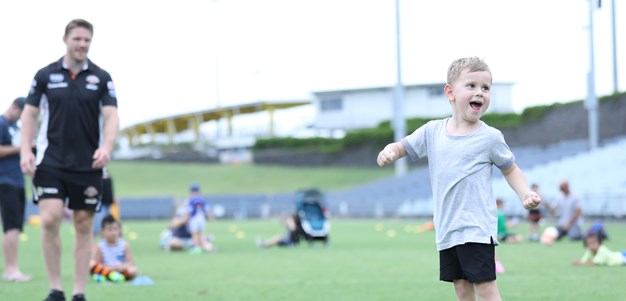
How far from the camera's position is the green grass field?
8844 millimetres

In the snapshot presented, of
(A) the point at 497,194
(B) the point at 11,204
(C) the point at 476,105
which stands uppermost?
(C) the point at 476,105

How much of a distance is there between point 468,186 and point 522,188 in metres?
0.29

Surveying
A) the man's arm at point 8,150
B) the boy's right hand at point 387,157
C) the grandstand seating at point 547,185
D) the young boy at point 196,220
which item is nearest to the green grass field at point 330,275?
the young boy at point 196,220

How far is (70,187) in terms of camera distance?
752 centimetres

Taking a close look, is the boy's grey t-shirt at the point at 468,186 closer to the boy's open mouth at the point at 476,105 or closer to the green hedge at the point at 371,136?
the boy's open mouth at the point at 476,105

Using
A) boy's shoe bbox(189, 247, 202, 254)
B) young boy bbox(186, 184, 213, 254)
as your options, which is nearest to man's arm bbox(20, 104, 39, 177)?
boy's shoe bbox(189, 247, 202, 254)

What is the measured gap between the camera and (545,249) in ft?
53.5

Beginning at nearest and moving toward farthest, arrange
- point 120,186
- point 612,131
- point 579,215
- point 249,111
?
point 579,215, point 612,131, point 120,186, point 249,111

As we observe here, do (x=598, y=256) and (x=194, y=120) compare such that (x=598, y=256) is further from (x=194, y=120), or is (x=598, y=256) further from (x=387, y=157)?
(x=194, y=120)

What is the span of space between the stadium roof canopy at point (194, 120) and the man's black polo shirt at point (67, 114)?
6896 centimetres

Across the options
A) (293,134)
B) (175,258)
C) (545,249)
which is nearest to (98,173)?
(175,258)

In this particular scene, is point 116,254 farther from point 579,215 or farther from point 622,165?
point 622,165

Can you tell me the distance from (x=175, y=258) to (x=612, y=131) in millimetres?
33303

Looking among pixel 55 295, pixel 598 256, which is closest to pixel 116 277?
pixel 55 295
